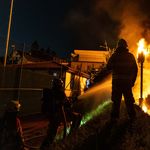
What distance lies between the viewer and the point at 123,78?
7.33 meters

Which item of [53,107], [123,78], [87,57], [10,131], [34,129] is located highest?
[87,57]

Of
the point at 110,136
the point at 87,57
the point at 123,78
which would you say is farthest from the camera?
the point at 87,57

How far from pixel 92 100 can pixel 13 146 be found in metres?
7.90

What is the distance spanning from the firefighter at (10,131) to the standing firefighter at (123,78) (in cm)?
259

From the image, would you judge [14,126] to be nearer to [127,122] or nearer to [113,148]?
[113,148]

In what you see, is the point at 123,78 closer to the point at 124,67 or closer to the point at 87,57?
the point at 124,67

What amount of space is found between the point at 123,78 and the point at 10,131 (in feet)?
9.93

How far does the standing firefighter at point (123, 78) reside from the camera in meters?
7.32

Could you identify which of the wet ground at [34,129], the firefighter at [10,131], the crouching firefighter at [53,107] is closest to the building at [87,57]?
the wet ground at [34,129]

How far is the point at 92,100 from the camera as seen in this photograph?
13.3m

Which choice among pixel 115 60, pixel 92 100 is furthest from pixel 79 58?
pixel 115 60

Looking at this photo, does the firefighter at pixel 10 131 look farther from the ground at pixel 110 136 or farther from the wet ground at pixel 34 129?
the wet ground at pixel 34 129

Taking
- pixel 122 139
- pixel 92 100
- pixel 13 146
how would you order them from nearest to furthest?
pixel 13 146 < pixel 122 139 < pixel 92 100

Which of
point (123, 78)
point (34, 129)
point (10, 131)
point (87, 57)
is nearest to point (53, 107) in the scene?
point (123, 78)
